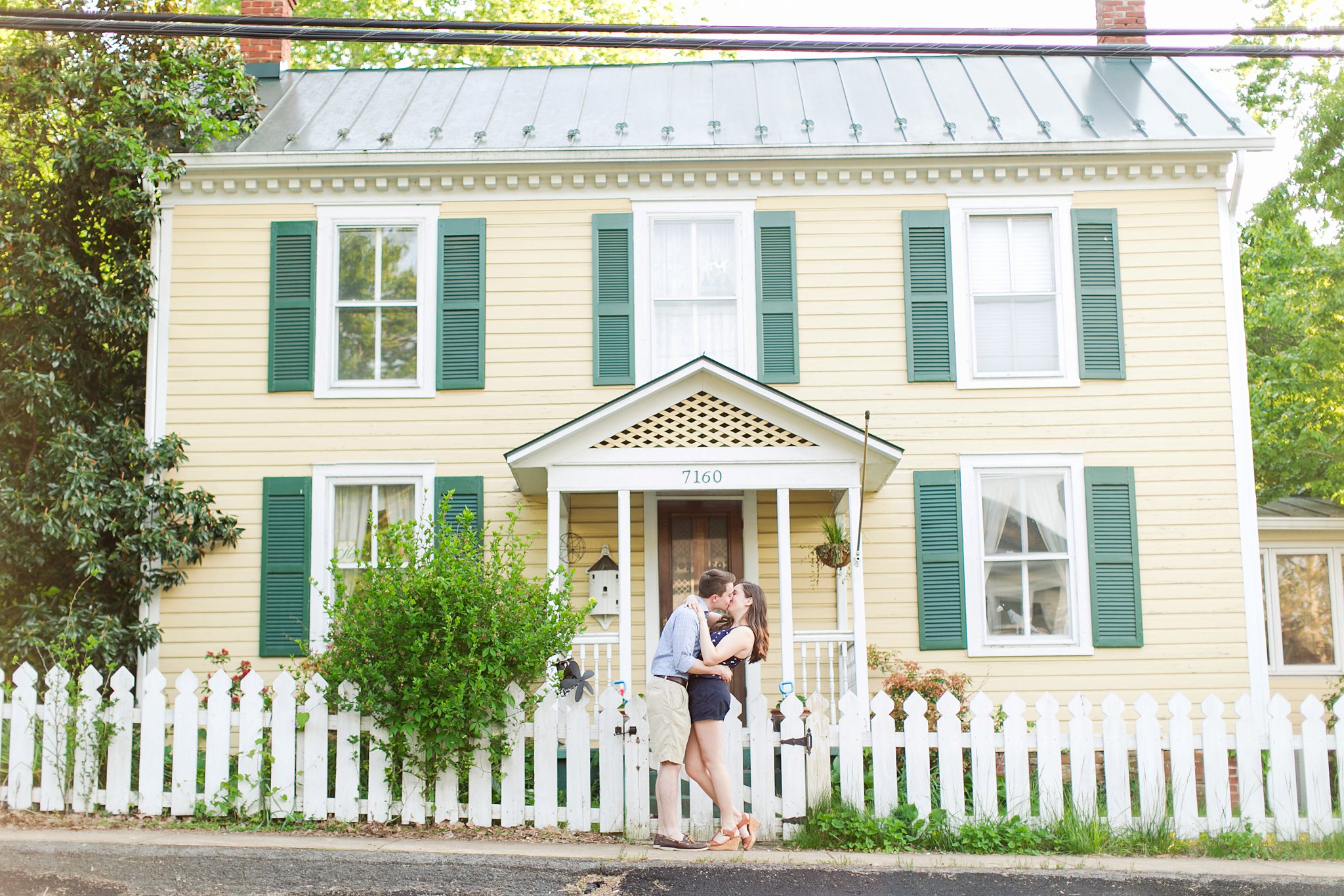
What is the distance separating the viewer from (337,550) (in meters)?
10.3

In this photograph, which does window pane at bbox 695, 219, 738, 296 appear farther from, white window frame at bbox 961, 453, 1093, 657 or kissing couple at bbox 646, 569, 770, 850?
kissing couple at bbox 646, 569, 770, 850

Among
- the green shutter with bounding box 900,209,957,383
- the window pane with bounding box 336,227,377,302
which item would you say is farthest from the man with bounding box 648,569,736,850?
the window pane with bounding box 336,227,377,302

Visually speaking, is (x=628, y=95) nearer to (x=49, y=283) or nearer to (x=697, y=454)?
(x=697, y=454)

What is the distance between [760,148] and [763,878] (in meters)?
6.82

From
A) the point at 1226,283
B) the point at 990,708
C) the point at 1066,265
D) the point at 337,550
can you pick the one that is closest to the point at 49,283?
the point at 337,550

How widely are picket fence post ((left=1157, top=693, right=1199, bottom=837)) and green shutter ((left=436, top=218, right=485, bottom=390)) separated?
259 inches

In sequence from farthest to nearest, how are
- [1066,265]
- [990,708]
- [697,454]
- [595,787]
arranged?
[1066,265], [697,454], [595,787], [990,708]

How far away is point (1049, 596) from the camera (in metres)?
10.3

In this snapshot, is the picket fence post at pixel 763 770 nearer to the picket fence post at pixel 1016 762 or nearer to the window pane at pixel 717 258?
the picket fence post at pixel 1016 762

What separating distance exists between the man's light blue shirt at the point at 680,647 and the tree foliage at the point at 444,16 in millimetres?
15756

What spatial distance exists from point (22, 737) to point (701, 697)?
4838 millimetres

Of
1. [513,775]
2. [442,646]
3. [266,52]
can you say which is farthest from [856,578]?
[266,52]

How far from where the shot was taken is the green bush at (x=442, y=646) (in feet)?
23.5

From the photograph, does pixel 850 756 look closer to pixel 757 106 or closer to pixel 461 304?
pixel 461 304
